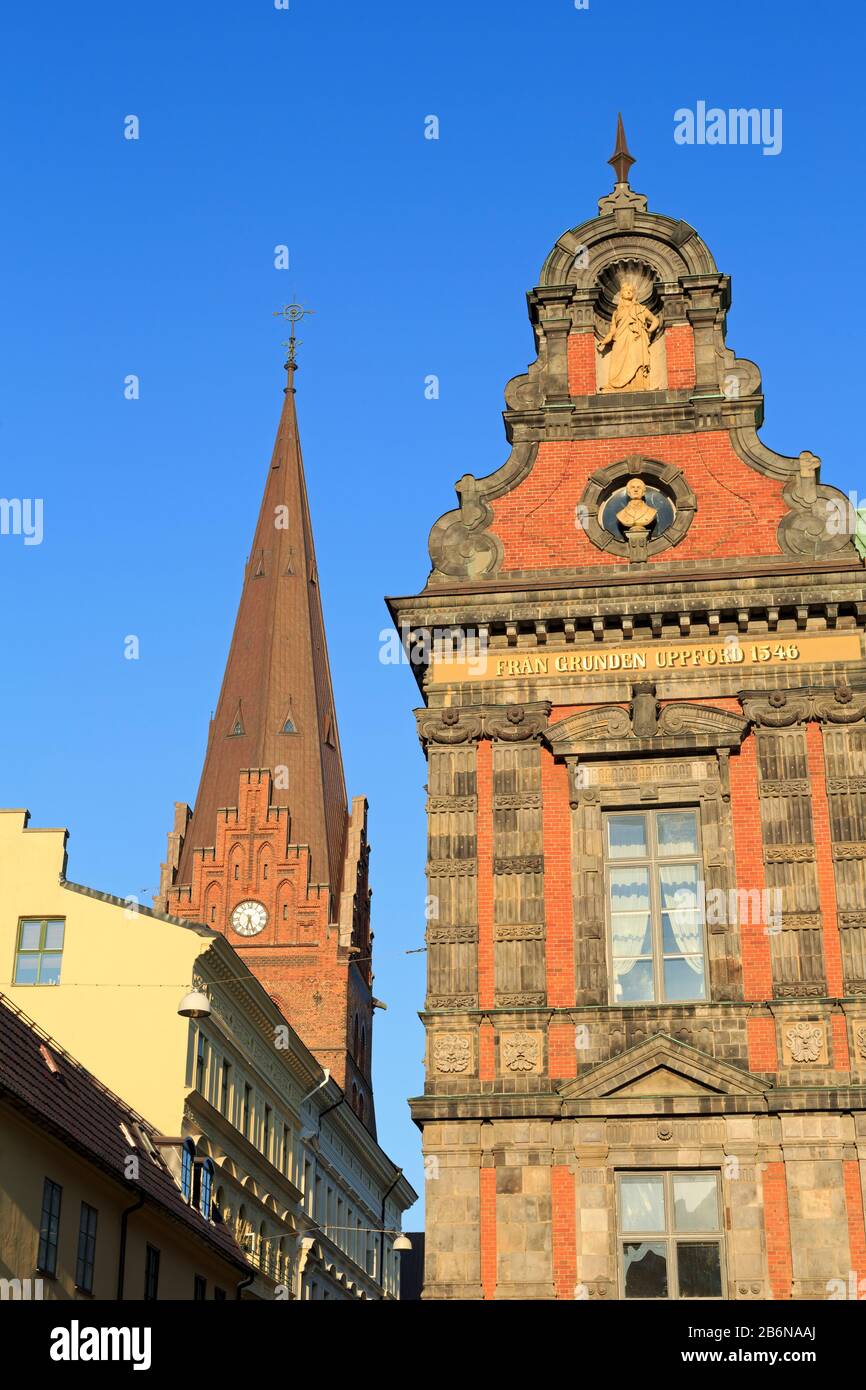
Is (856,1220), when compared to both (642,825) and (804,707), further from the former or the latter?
(804,707)

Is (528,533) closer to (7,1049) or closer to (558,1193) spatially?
(558,1193)

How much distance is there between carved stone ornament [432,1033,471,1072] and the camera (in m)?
26.6

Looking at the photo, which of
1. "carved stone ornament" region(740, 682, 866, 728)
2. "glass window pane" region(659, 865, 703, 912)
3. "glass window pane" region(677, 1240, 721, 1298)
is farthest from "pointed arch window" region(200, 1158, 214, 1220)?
"carved stone ornament" region(740, 682, 866, 728)

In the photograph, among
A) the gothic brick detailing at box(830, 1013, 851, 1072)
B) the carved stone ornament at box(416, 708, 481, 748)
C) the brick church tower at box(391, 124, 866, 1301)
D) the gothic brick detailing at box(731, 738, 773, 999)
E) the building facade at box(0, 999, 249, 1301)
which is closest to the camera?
the brick church tower at box(391, 124, 866, 1301)

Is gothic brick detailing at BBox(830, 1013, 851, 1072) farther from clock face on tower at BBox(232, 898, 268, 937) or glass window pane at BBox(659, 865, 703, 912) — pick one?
clock face on tower at BBox(232, 898, 268, 937)

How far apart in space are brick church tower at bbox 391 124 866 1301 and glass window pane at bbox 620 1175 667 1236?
0.04 m

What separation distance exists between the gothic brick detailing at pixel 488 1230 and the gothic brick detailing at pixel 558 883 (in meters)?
1.82

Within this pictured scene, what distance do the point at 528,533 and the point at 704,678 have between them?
3953 mm

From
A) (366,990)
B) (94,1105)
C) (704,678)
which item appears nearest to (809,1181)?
(704,678)

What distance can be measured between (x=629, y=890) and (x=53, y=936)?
21266mm

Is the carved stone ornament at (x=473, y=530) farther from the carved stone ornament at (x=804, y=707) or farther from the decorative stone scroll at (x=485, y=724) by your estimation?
the carved stone ornament at (x=804, y=707)

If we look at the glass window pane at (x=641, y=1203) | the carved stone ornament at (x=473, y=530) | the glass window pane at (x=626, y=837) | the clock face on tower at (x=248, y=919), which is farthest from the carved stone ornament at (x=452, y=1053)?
the clock face on tower at (x=248, y=919)

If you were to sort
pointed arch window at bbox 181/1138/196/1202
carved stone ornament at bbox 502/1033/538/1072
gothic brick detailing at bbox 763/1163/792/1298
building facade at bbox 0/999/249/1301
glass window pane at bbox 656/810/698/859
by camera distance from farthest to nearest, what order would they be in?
pointed arch window at bbox 181/1138/196/1202 → building facade at bbox 0/999/249/1301 → glass window pane at bbox 656/810/698/859 → carved stone ornament at bbox 502/1033/538/1072 → gothic brick detailing at bbox 763/1163/792/1298

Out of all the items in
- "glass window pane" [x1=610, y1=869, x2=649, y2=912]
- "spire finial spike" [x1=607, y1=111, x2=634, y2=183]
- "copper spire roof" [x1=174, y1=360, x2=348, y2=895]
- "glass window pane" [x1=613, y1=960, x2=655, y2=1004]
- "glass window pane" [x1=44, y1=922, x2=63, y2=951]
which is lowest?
"glass window pane" [x1=613, y1=960, x2=655, y2=1004]
